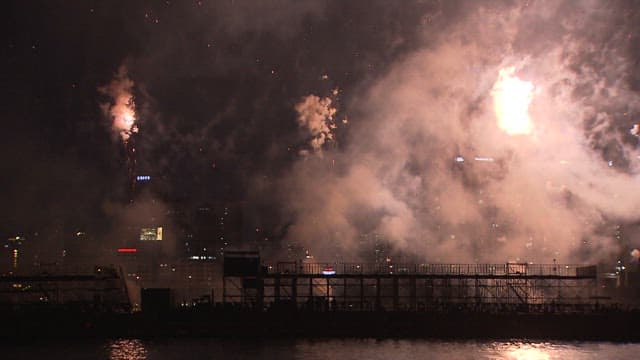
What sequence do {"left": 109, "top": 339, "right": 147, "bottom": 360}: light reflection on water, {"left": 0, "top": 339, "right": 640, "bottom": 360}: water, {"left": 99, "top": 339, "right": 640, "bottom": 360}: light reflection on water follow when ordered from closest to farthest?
{"left": 109, "top": 339, "right": 147, "bottom": 360}: light reflection on water
{"left": 0, "top": 339, "right": 640, "bottom": 360}: water
{"left": 99, "top": 339, "right": 640, "bottom": 360}: light reflection on water

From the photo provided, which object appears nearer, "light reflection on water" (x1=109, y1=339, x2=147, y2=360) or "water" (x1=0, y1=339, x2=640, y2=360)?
"light reflection on water" (x1=109, y1=339, x2=147, y2=360)

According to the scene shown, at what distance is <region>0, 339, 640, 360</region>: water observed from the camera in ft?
228

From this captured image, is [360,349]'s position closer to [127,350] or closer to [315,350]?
[315,350]

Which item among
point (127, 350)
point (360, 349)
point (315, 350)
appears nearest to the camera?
point (315, 350)

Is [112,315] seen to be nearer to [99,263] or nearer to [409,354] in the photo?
[409,354]

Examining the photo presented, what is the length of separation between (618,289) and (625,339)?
137 feet

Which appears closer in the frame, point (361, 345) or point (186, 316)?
point (361, 345)

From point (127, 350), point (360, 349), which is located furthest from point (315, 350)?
point (127, 350)

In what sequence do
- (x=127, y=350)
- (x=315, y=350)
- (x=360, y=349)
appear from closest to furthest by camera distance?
1. (x=315, y=350)
2. (x=127, y=350)
3. (x=360, y=349)

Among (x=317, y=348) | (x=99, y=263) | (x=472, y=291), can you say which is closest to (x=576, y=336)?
(x=317, y=348)

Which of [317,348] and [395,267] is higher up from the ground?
[395,267]

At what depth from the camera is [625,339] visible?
8300 cm

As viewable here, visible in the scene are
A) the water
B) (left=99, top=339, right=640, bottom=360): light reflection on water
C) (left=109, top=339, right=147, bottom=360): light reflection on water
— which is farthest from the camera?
(left=99, top=339, right=640, bottom=360): light reflection on water

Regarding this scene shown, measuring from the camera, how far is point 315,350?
2874 inches
